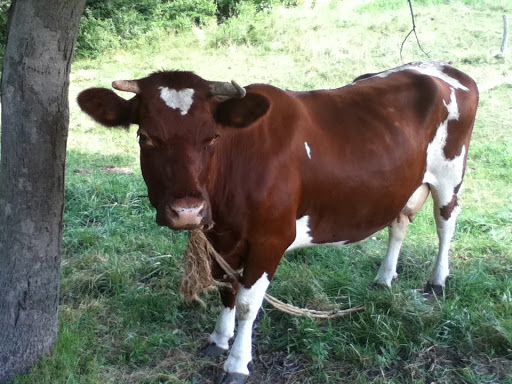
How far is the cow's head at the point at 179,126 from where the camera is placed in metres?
2.71

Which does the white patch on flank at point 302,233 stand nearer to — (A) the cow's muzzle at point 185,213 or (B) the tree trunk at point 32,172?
(A) the cow's muzzle at point 185,213

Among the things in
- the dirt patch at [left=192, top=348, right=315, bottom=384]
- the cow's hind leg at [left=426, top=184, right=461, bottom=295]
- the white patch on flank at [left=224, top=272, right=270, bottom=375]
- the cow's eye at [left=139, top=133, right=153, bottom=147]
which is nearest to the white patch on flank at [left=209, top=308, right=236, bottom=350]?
the dirt patch at [left=192, top=348, right=315, bottom=384]

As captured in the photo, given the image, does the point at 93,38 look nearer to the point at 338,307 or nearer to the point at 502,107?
the point at 502,107

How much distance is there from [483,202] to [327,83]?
650 cm

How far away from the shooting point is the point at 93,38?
1603cm

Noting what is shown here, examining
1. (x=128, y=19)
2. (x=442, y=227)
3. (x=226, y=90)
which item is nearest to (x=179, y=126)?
(x=226, y=90)

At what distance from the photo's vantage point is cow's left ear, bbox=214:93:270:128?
2.94 metres

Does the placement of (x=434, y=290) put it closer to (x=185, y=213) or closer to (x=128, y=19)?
(x=185, y=213)

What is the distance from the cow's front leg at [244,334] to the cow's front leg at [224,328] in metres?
0.21

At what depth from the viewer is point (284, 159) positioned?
10.7 feet

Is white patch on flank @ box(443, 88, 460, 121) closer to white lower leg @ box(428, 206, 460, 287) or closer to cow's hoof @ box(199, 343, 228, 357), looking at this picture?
white lower leg @ box(428, 206, 460, 287)

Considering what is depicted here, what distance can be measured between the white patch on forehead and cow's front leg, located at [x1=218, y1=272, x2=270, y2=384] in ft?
5.68

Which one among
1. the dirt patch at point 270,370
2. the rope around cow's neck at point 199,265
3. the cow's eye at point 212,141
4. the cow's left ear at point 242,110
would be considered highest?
the cow's left ear at point 242,110

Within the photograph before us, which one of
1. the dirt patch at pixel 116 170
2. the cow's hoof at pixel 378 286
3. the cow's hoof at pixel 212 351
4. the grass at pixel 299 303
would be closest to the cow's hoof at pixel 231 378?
the grass at pixel 299 303
